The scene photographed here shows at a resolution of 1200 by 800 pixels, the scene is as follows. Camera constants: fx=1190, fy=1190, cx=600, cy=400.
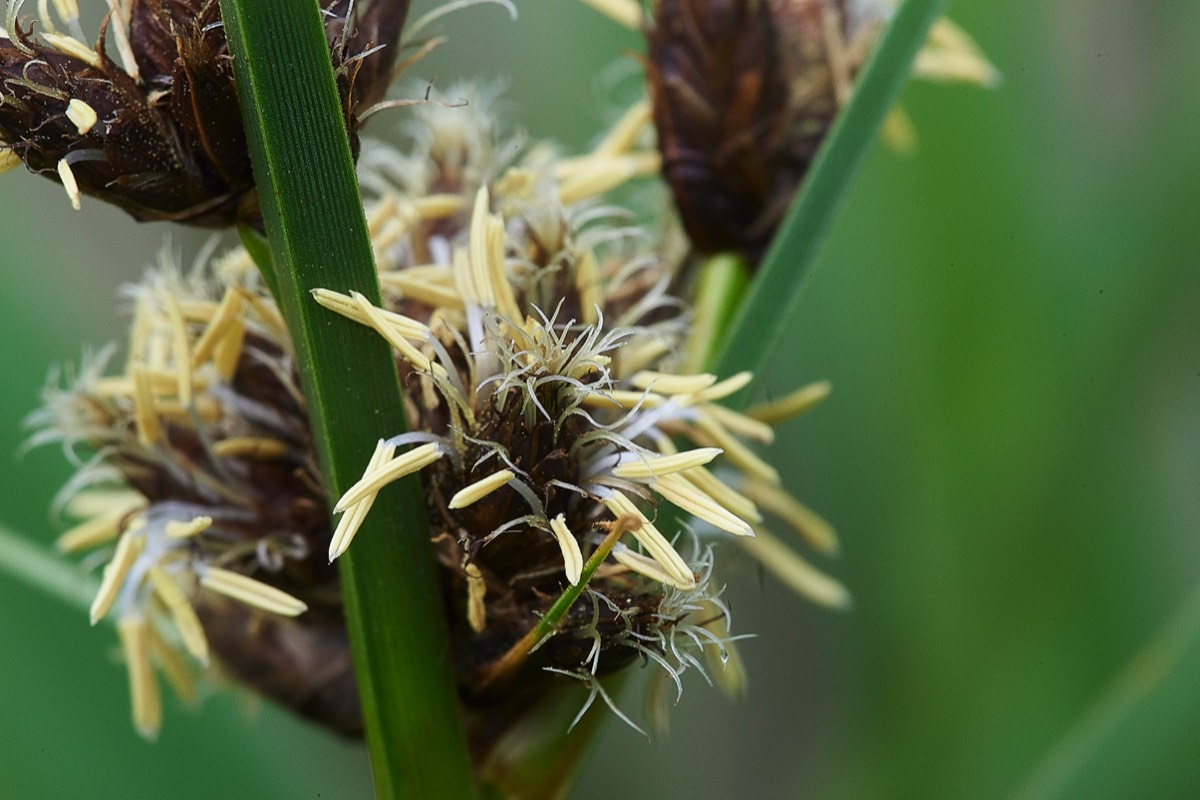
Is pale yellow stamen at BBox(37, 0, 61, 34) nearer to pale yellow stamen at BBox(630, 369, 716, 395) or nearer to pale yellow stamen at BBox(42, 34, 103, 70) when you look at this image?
pale yellow stamen at BBox(42, 34, 103, 70)

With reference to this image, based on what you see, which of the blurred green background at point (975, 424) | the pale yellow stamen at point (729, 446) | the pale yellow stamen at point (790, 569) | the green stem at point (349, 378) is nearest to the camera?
the green stem at point (349, 378)

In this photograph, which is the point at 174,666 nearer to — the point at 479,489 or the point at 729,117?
the point at 479,489

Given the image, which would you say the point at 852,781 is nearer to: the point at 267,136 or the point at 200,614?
the point at 200,614

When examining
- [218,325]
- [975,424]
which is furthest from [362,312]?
[975,424]

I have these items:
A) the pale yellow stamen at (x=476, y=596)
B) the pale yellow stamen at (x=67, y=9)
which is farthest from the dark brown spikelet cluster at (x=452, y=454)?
the pale yellow stamen at (x=67, y=9)

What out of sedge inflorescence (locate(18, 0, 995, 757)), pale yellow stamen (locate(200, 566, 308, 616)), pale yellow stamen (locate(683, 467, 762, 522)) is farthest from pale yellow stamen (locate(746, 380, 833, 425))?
pale yellow stamen (locate(200, 566, 308, 616))

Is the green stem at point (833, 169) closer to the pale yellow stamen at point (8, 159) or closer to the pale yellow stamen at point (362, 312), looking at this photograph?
the pale yellow stamen at point (362, 312)
